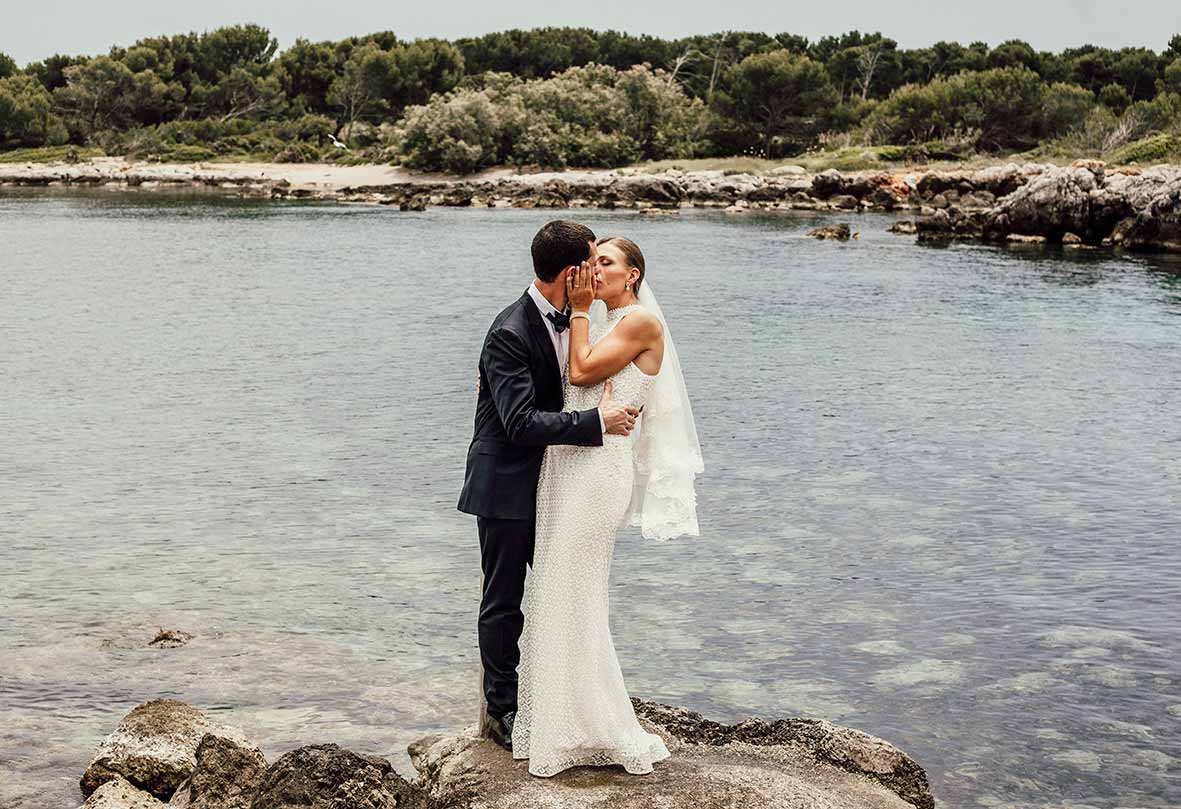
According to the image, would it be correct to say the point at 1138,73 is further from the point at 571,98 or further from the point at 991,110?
the point at 571,98

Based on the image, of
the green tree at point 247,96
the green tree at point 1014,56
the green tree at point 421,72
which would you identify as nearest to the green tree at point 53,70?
the green tree at point 247,96

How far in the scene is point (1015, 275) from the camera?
41062mm

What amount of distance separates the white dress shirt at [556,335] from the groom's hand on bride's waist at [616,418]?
1 centimetres

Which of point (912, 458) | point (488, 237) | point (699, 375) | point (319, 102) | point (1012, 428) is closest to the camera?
point (912, 458)

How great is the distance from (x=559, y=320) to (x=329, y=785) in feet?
7.56

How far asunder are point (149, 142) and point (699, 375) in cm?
9162

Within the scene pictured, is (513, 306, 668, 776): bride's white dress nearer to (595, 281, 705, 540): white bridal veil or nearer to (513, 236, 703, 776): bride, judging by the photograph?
(513, 236, 703, 776): bride

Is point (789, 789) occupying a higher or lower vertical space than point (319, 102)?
lower

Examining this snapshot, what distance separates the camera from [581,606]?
Result: 6.03m

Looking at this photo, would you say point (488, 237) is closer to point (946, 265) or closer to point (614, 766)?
point (946, 265)

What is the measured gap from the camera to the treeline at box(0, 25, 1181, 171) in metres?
91.8

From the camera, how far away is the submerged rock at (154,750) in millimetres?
7066

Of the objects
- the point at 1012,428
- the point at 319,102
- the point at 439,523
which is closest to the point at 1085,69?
the point at 319,102

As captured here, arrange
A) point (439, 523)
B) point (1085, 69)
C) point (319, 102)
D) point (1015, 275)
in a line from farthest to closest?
point (319, 102) → point (1085, 69) → point (1015, 275) → point (439, 523)
